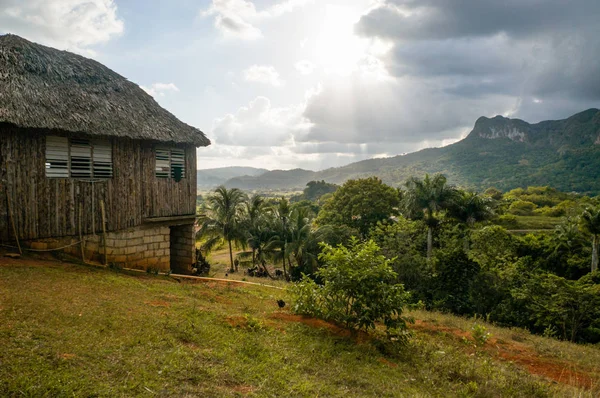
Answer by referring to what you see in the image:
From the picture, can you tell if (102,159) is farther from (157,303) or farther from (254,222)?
(254,222)

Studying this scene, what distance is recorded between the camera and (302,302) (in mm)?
9648

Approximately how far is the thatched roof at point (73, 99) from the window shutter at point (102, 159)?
843mm

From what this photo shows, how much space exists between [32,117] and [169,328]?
8040 millimetres

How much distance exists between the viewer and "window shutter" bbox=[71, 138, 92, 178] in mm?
12328

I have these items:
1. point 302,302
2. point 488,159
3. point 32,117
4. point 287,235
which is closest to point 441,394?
point 302,302

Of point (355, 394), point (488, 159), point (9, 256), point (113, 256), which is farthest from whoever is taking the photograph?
point (488, 159)

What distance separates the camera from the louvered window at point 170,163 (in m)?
14.5

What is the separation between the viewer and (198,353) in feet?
21.1

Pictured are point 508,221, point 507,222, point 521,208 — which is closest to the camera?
point 507,222

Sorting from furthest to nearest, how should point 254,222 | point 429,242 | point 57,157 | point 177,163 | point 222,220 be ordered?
point 429,242, point 254,222, point 222,220, point 177,163, point 57,157

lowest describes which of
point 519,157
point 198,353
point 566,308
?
point 566,308

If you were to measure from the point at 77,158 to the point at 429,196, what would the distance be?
24.2 meters

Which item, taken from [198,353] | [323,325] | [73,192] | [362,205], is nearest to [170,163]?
[73,192]

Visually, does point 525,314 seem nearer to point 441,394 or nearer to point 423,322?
point 423,322
